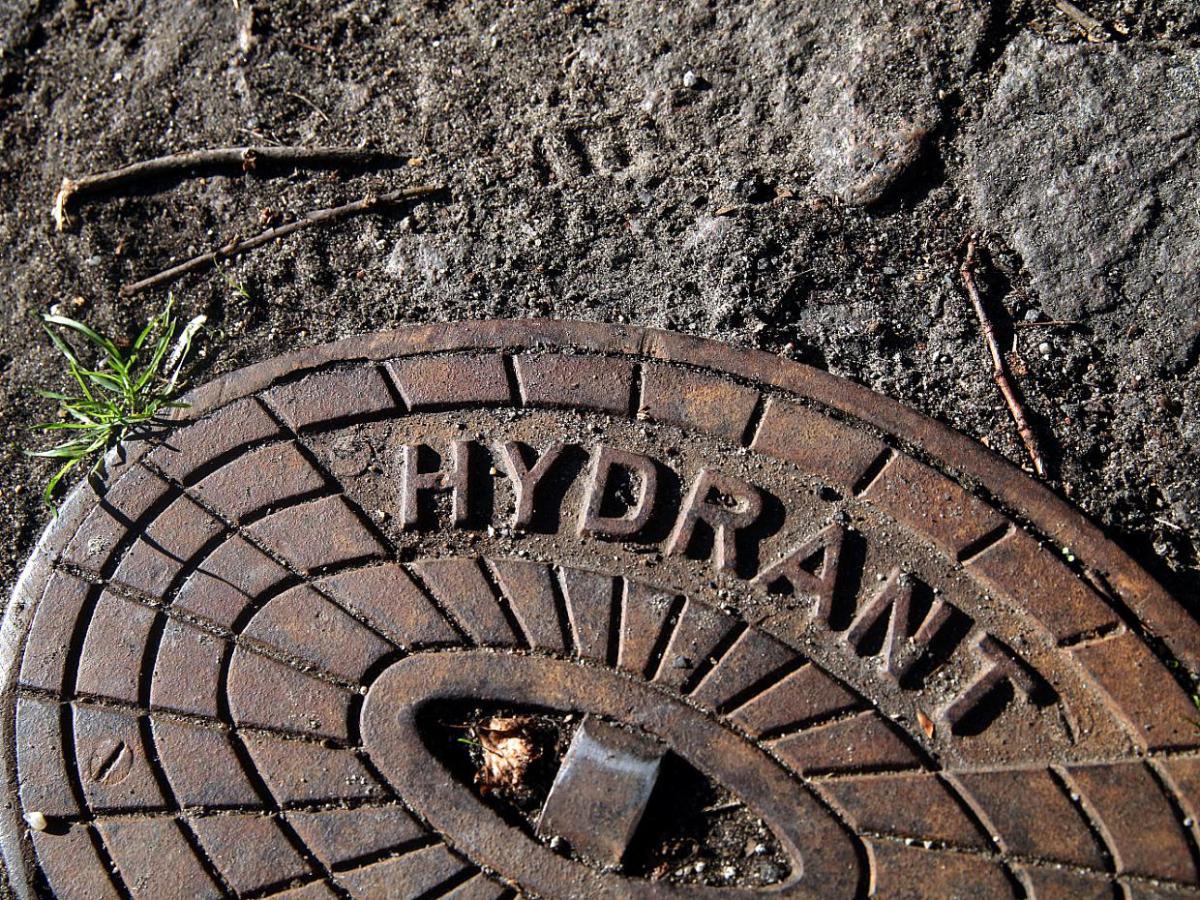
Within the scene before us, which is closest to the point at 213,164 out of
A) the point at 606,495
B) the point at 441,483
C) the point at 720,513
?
the point at 441,483

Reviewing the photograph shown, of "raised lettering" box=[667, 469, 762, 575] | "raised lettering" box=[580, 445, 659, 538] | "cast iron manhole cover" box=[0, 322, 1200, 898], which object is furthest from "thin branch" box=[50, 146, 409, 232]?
"raised lettering" box=[667, 469, 762, 575]

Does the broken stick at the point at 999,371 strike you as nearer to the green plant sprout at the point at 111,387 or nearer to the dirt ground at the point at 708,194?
the dirt ground at the point at 708,194

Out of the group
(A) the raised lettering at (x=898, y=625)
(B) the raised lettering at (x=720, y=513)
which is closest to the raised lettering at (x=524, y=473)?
(B) the raised lettering at (x=720, y=513)

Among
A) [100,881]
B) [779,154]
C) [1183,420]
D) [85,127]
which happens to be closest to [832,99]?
[779,154]

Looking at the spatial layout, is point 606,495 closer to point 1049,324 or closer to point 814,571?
point 814,571

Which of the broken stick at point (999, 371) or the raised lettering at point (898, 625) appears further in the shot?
the broken stick at point (999, 371)

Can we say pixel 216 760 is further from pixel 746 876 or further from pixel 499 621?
pixel 746 876
